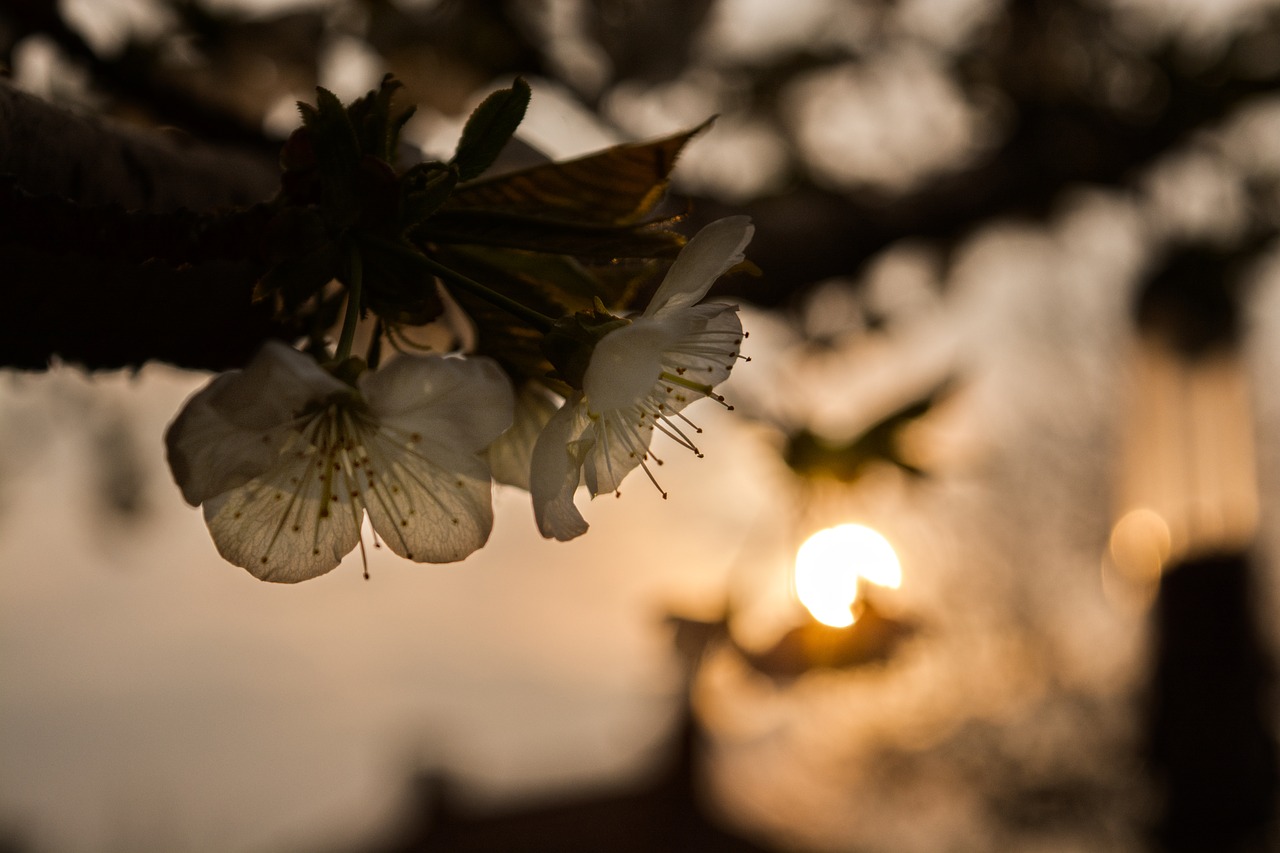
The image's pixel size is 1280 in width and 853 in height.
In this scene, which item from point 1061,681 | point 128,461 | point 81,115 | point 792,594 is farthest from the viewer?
point 1061,681

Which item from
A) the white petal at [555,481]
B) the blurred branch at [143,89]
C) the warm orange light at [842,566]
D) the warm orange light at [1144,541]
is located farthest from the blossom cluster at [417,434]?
the warm orange light at [1144,541]

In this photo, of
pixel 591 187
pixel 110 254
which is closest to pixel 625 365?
pixel 591 187

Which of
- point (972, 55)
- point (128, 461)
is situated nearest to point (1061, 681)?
point (972, 55)

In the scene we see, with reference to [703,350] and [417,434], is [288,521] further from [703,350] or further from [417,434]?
[703,350]

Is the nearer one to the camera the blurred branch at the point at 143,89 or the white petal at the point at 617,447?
the white petal at the point at 617,447

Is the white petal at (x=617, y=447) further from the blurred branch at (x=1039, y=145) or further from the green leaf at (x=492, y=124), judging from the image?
the blurred branch at (x=1039, y=145)

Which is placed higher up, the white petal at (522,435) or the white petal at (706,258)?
the white petal at (706,258)

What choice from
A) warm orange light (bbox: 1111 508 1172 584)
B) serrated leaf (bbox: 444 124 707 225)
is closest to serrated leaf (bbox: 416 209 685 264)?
serrated leaf (bbox: 444 124 707 225)

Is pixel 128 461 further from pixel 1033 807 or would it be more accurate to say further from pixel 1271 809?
pixel 1033 807
